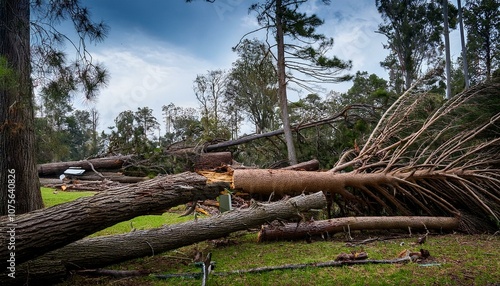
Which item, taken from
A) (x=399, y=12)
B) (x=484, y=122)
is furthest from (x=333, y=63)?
(x=399, y=12)

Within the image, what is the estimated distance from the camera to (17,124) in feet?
15.6

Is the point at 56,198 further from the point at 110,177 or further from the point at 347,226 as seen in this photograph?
the point at 347,226

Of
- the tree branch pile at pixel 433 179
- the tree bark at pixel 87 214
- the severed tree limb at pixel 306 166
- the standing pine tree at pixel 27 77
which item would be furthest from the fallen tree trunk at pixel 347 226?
the standing pine tree at pixel 27 77

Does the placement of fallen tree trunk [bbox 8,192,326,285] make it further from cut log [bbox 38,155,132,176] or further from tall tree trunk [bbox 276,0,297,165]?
cut log [bbox 38,155,132,176]

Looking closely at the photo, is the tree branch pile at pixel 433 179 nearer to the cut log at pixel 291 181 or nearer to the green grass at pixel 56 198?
the cut log at pixel 291 181

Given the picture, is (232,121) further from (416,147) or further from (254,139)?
(416,147)

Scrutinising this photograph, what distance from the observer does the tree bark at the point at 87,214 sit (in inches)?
96.0

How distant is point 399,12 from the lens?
19281 millimetres

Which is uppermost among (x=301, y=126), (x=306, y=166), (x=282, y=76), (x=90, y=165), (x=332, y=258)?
(x=282, y=76)

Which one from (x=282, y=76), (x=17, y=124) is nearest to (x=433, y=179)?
(x=282, y=76)

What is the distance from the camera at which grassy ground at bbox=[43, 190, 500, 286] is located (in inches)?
108

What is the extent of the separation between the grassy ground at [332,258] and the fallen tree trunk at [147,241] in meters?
0.15

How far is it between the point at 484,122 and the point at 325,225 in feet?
11.3

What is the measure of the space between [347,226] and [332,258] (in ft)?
3.98
